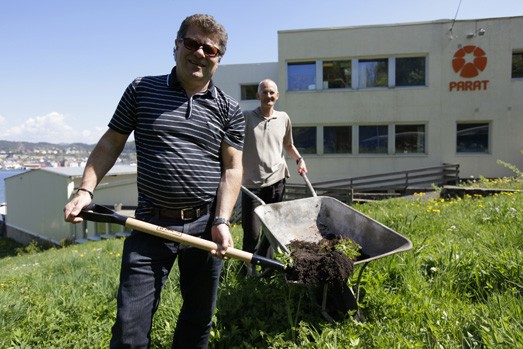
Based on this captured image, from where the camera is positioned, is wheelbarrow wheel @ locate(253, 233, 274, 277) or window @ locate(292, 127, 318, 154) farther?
window @ locate(292, 127, 318, 154)

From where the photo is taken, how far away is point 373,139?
17344 mm

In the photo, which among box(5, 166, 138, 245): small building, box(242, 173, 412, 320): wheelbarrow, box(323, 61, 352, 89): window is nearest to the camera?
box(242, 173, 412, 320): wheelbarrow

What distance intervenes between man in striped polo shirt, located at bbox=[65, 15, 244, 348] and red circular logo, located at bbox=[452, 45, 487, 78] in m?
16.8

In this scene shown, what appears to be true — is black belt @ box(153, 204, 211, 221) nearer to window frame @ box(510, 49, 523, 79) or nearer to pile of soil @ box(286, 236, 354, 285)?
pile of soil @ box(286, 236, 354, 285)

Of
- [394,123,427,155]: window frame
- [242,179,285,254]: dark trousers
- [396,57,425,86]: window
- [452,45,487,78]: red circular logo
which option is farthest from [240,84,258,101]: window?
[242,179,285,254]: dark trousers

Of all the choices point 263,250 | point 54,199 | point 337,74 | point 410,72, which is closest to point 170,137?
point 263,250

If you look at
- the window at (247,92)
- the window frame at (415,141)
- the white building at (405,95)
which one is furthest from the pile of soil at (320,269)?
the window at (247,92)

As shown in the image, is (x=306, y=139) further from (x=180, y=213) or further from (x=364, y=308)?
(x=180, y=213)

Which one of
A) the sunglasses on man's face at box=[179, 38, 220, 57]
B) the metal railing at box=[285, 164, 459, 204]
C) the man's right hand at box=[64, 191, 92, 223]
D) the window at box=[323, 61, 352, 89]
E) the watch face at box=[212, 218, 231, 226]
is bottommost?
the metal railing at box=[285, 164, 459, 204]

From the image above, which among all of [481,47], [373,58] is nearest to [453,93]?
[481,47]

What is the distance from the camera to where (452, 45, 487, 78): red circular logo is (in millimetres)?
16406

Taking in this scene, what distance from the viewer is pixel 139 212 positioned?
7.68ft

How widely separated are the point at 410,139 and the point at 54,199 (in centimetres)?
2032

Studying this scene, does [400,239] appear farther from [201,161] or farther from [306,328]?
[201,161]
